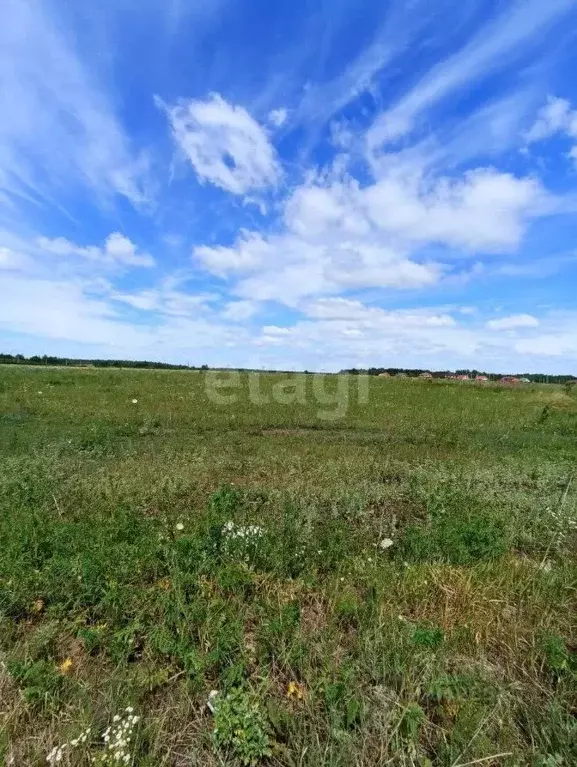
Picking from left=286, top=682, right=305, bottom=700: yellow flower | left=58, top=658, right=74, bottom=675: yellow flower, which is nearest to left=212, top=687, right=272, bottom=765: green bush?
left=286, top=682, right=305, bottom=700: yellow flower

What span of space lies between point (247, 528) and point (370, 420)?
1062cm

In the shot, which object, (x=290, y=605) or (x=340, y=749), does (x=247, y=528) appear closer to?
(x=290, y=605)

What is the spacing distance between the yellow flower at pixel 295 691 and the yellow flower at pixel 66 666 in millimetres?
1389

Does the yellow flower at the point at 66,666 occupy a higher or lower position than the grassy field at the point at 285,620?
lower

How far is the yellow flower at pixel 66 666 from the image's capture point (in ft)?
9.78

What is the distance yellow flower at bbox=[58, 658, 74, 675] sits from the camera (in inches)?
117

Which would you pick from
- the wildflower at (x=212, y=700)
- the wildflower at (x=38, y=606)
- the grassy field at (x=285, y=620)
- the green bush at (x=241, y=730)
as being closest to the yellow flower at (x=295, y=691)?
the grassy field at (x=285, y=620)

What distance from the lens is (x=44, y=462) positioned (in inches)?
317

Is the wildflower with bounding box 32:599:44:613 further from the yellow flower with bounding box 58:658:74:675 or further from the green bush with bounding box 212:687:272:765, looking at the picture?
the green bush with bounding box 212:687:272:765

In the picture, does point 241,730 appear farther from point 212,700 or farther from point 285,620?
point 285,620

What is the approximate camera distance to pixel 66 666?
3.02 meters

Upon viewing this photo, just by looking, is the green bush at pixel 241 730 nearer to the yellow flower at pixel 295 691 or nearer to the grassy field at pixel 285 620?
the grassy field at pixel 285 620

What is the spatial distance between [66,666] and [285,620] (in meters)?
1.41

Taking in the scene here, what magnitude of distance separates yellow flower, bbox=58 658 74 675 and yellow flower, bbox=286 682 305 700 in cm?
139
